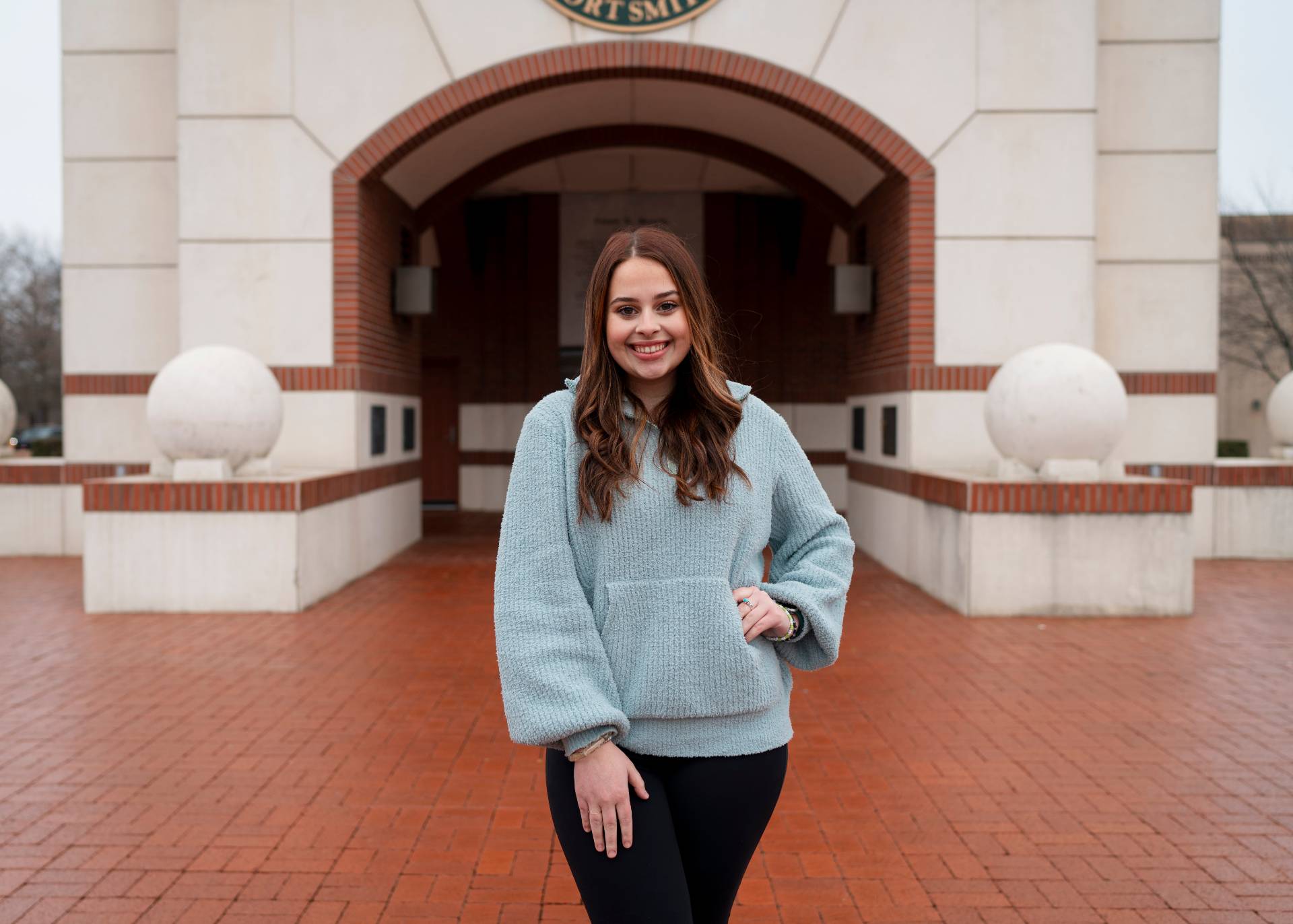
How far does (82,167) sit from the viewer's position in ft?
41.2

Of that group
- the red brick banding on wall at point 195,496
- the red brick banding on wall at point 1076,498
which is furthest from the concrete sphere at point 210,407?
the red brick banding on wall at point 1076,498

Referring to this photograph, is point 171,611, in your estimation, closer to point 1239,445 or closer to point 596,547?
point 596,547

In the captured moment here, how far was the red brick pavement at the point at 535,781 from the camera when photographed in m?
3.71

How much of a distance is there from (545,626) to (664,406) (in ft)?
1.56

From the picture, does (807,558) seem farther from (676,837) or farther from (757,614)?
(676,837)

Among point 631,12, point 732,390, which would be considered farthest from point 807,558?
point 631,12

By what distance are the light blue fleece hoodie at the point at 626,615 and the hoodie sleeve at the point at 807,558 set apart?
0.34ft

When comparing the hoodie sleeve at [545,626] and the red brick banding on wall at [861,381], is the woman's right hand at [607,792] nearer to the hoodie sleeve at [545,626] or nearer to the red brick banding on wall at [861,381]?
the hoodie sleeve at [545,626]

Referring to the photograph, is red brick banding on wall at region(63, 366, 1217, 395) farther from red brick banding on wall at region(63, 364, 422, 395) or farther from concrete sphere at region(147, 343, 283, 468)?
concrete sphere at region(147, 343, 283, 468)

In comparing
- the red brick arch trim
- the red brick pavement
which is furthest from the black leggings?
the red brick arch trim

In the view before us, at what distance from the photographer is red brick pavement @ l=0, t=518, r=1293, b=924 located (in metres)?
3.71

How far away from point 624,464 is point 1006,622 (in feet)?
23.3

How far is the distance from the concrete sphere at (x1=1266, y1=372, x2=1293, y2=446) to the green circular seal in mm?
7779

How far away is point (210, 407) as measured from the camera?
893 centimetres
